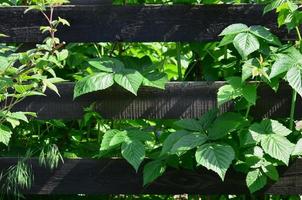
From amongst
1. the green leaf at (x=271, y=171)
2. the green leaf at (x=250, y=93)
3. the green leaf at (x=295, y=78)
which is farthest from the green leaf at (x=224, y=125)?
the green leaf at (x=295, y=78)

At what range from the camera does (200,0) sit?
11.0 feet

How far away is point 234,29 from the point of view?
304 centimetres

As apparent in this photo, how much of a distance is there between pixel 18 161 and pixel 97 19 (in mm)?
851

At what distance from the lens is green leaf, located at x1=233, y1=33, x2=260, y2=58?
117 inches

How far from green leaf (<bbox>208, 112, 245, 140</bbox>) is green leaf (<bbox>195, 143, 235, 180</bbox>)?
7cm

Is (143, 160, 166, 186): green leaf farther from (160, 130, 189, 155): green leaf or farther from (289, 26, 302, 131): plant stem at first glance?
(289, 26, 302, 131): plant stem

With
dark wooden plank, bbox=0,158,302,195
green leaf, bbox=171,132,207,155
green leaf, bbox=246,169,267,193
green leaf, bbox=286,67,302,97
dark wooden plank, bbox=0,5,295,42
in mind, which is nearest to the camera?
green leaf, bbox=286,67,302,97

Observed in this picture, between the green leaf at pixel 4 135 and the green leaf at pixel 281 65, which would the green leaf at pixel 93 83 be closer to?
the green leaf at pixel 4 135

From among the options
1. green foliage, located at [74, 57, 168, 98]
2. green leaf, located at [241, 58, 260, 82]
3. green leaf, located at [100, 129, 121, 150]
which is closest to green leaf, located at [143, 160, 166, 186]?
green leaf, located at [100, 129, 121, 150]

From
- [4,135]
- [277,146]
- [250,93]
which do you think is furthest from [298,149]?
[4,135]

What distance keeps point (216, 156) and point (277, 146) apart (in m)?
0.30

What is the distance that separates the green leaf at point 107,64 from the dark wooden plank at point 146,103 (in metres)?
0.14

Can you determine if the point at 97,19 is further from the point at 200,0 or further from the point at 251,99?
the point at 251,99

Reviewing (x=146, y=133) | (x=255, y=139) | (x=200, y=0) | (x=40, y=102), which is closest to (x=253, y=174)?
(x=255, y=139)
